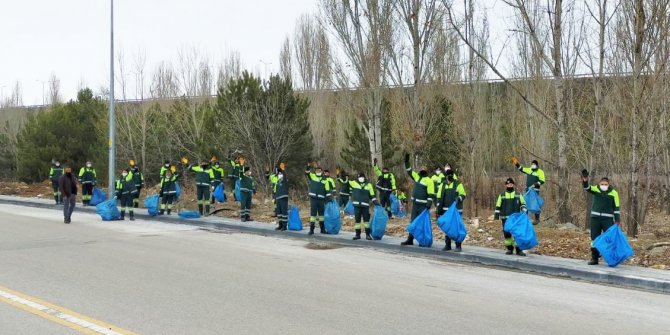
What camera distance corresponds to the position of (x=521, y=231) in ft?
38.9

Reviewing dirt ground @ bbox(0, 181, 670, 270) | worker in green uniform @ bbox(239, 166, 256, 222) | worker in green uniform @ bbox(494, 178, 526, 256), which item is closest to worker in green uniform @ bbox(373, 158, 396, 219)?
dirt ground @ bbox(0, 181, 670, 270)

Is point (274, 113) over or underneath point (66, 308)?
over

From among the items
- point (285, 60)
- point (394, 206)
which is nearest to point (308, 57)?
point (285, 60)

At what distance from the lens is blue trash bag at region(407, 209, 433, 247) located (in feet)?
42.5

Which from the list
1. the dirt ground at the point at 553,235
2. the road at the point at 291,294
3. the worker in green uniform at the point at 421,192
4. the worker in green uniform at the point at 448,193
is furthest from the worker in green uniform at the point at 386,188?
the road at the point at 291,294

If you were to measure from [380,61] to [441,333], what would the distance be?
18.9 m

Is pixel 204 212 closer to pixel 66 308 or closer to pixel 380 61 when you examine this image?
pixel 380 61

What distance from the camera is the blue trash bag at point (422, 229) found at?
13.0 meters

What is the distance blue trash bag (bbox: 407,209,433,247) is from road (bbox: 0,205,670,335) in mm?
684

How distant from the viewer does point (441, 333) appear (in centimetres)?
622

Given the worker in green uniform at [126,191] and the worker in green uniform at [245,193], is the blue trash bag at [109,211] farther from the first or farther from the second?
the worker in green uniform at [245,193]

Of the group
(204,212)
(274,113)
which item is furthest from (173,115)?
(204,212)

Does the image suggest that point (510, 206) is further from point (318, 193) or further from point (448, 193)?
point (318, 193)

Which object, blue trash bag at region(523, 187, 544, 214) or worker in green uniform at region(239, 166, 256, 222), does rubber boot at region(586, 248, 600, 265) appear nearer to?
blue trash bag at region(523, 187, 544, 214)
